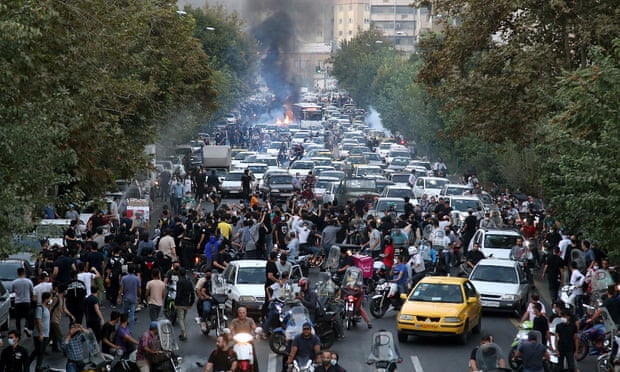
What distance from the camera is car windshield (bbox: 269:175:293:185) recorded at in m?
56.2

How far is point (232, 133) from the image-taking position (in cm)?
9519

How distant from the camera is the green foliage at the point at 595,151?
2245cm

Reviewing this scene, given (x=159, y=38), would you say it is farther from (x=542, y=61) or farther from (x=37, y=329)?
(x=37, y=329)

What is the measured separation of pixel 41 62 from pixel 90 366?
15.4 feet

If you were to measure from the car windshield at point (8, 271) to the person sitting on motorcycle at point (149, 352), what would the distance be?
885 centimetres

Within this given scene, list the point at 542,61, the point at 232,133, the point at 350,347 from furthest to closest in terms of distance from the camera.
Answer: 1. the point at 232,133
2. the point at 542,61
3. the point at 350,347

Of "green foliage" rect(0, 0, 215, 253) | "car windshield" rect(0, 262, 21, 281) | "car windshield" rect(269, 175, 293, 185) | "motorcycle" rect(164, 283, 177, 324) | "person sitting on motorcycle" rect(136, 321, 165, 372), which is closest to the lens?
"green foliage" rect(0, 0, 215, 253)

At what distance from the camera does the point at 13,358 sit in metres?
18.7

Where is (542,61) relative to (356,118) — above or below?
above

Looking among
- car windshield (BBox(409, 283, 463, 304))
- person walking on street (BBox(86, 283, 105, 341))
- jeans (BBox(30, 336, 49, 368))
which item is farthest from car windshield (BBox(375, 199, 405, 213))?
jeans (BBox(30, 336, 49, 368))

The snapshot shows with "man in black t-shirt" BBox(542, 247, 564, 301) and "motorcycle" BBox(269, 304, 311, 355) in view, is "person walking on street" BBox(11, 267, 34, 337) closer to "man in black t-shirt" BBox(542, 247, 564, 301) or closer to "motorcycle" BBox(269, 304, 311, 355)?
"motorcycle" BBox(269, 304, 311, 355)

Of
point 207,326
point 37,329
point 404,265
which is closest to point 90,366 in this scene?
point 37,329

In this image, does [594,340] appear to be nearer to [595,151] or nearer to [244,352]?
[595,151]

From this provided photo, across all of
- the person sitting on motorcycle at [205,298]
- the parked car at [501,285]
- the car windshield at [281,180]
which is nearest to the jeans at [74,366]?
the person sitting on motorcycle at [205,298]
